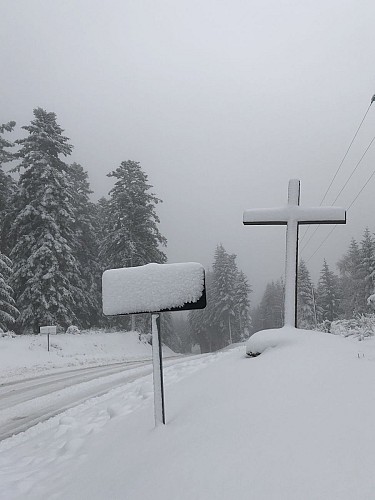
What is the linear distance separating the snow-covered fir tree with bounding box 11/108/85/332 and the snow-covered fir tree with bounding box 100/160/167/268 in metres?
3.91

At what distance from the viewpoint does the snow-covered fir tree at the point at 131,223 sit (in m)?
27.3

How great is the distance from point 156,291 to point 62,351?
17.1 metres

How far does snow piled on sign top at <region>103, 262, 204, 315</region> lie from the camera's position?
3424 mm

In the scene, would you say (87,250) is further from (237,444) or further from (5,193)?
(237,444)

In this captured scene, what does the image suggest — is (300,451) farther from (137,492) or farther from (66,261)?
(66,261)

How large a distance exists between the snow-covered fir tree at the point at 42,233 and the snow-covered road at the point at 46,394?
9.80 metres

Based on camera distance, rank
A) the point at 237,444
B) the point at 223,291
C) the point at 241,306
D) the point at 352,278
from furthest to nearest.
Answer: the point at 241,306 → the point at 223,291 → the point at 352,278 → the point at 237,444

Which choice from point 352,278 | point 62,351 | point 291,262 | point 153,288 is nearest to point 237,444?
point 153,288

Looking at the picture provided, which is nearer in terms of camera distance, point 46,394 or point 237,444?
point 237,444

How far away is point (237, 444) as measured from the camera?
2.52 metres

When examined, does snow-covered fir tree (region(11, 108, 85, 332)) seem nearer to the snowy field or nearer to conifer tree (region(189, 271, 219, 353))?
the snowy field

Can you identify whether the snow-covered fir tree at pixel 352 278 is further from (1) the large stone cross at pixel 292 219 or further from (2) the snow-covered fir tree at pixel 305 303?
(1) the large stone cross at pixel 292 219

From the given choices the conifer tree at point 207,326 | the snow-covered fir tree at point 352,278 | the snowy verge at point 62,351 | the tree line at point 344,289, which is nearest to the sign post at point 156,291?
the snowy verge at point 62,351

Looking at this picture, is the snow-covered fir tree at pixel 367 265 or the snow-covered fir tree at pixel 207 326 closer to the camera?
the snow-covered fir tree at pixel 367 265
